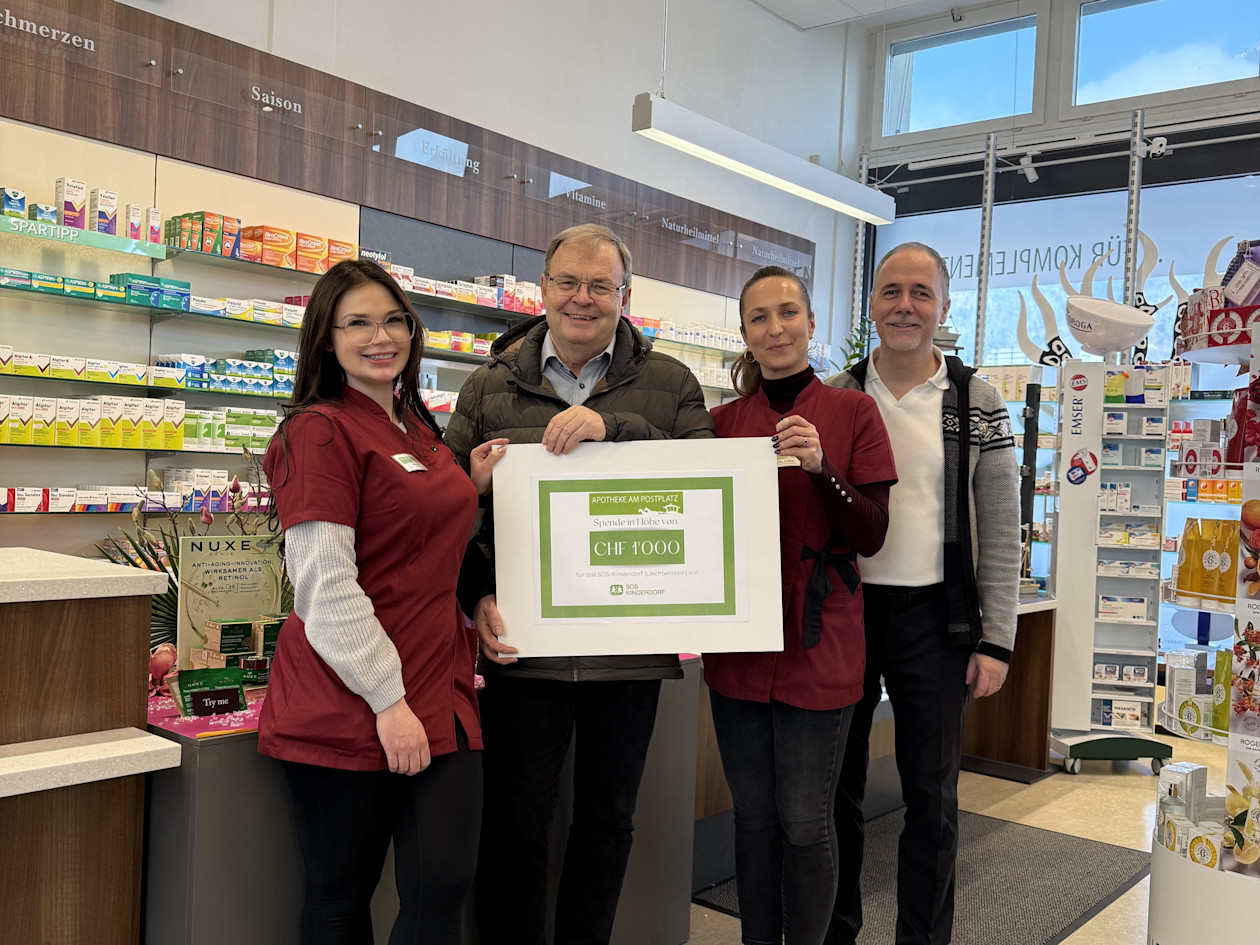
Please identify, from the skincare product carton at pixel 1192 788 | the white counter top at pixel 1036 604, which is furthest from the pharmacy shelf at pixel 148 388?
the skincare product carton at pixel 1192 788

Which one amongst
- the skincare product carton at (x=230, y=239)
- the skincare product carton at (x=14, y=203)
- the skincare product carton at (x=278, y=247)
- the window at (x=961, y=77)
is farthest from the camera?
the window at (x=961, y=77)

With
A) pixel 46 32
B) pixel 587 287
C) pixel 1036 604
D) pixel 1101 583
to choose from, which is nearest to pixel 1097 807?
pixel 1036 604

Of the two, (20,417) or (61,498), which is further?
(61,498)

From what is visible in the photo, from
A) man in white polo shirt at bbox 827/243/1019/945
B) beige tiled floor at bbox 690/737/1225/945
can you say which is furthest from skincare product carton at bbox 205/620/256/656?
beige tiled floor at bbox 690/737/1225/945

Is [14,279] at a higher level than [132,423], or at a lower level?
higher

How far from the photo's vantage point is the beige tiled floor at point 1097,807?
329 centimetres

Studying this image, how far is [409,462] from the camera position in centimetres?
176

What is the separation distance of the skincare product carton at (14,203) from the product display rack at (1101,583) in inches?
198

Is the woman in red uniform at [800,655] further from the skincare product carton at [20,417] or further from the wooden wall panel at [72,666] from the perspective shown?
the skincare product carton at [20,417]

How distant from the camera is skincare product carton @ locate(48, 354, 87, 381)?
406cm

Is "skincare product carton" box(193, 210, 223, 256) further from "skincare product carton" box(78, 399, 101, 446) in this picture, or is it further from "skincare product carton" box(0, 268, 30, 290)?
"skincare product carton" box(78, 399, 101, 446)

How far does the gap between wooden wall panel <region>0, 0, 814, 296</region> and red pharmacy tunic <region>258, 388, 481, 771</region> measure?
126 inches

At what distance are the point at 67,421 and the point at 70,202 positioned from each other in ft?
2.88

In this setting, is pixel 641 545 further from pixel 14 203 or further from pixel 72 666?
pixel 14 203
